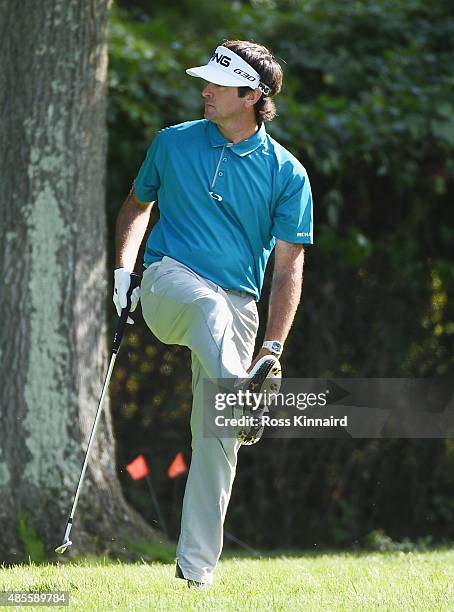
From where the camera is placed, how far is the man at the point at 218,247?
15.1 feet

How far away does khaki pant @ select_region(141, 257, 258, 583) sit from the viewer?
4539mm

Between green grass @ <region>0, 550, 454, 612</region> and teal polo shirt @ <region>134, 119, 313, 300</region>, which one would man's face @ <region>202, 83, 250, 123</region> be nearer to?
teal polo shirt @ <region>134, 119, 313, 300</region>

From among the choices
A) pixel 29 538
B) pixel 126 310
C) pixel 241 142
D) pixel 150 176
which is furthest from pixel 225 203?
pixel 29 538

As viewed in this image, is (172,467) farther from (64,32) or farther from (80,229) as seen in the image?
(64,32)

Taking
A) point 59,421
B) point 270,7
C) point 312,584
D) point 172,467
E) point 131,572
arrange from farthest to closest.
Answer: point 270,7, point 172,467, point 59,421, point 131,572, point 312,584

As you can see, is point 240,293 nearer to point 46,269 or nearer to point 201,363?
point 201,363

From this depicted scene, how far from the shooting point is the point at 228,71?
4.91 metres

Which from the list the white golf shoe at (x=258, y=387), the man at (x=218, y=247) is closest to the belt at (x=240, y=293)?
the man at (x=218, y=247)

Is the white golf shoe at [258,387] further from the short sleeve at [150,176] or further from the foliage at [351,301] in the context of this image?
the foliage at [351,301]

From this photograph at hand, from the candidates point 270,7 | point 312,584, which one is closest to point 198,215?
point 312,584

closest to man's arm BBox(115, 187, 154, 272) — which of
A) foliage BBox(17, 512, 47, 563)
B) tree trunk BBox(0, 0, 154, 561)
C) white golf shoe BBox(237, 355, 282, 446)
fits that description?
white golf shoe BBox(237, 355, 282, 446)

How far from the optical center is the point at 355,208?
28.4 feet

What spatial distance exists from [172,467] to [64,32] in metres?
3.43

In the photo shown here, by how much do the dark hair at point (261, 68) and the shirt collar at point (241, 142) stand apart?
0.35 ft
